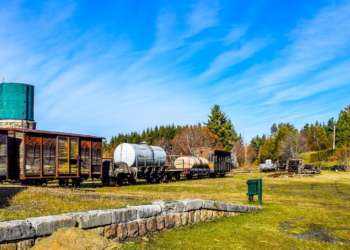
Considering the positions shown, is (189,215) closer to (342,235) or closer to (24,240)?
(342,235)

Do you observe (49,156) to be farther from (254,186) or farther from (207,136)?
(207,136)

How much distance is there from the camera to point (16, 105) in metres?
22.3

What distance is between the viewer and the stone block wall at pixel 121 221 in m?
5.82

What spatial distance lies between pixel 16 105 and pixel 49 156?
3593mm

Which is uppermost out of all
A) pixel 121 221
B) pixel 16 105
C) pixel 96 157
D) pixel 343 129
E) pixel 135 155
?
pixel 343 129

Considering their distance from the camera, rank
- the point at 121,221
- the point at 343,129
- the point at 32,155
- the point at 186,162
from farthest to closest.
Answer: the point at 343,129 < the point at 186,162 < the point at 32,155 < the point at 121,221

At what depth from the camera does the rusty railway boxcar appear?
21906 mm

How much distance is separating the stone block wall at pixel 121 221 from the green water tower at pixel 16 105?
47.2 ft

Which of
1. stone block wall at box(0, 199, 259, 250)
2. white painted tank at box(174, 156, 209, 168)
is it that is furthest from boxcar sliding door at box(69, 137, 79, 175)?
white painted tank at box(174, 156, 209, 168)

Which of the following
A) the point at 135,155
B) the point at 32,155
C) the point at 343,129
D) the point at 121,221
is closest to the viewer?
the point at 121,221

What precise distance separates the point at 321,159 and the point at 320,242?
277 feet

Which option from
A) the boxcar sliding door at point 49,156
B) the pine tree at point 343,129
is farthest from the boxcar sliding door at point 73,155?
the pine tree at point 343,129

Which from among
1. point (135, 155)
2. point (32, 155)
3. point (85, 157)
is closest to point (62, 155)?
point (85, 157)

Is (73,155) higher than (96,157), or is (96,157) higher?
(73,155)
